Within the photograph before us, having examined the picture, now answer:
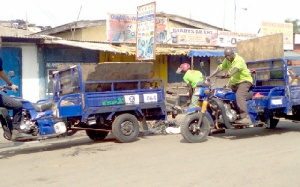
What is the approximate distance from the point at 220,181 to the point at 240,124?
3468 mm

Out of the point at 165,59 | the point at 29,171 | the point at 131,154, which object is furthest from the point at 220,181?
the point at 165,59

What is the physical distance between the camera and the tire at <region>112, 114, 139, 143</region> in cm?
829

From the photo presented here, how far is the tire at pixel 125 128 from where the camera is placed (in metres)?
8.29

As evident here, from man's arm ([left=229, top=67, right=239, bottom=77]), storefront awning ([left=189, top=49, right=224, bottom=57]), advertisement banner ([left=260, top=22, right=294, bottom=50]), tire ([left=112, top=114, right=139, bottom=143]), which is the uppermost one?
advertisement banner ([left=260, top=22, right=294, bottom=50])

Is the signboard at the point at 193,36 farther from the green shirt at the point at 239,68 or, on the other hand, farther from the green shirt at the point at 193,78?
the green shirt at the point at 239,68

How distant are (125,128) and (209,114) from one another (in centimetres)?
183

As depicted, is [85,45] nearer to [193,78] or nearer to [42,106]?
[193,78]

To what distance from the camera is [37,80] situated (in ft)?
46.6

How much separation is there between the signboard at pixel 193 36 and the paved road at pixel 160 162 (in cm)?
917

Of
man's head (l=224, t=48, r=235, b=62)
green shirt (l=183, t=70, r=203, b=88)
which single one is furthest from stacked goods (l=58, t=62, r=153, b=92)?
green shirt (l=183, t=70, r=203, b=88)

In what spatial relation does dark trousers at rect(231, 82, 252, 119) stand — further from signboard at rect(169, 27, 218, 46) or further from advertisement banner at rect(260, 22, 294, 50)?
advertisement banner at rect(260, 22, 294, 50)

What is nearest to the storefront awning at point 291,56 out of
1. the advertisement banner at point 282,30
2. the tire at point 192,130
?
the advertisement banner at point 282,30

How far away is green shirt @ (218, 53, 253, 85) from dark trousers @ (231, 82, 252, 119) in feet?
0.36

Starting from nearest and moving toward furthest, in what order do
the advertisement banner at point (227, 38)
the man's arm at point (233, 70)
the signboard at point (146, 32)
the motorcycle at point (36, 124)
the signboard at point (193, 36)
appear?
the motorcycle at point (36, 124) → the man's arm at point (233, 70) → the signboard at point (146, 32) → the signboard at point (193, 36) → the advertisement banner at point (227, 38)
